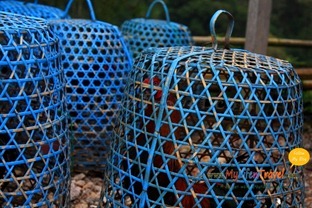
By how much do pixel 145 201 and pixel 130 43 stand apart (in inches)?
73.1

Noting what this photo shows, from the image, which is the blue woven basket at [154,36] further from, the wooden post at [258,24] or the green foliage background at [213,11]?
the green foliage background at [213,11]

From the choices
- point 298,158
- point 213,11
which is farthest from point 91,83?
point 213,11

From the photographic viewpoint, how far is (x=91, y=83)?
2424mm

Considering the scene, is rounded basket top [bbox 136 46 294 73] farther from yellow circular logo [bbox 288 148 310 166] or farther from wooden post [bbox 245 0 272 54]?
wooden post [bbox 245 0 272 54]

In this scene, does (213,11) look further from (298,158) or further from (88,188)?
(298,158)

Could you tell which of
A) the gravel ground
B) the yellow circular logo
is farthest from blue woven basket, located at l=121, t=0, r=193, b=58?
the yellow circular logo

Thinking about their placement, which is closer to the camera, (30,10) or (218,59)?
(218,59)

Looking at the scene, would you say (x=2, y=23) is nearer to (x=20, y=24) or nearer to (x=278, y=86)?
(x=20, y=24)

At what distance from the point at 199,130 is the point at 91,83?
104 cm

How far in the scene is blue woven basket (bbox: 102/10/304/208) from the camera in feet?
4.72

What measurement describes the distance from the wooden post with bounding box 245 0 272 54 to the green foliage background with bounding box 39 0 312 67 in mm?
1774

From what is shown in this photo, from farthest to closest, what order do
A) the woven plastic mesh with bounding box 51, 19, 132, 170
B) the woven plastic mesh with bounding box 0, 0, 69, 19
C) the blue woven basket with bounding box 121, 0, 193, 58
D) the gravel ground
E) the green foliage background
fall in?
the green foliage background, the blue woven basket with bounding box 121, 0, 193, 58, the woven plastic mesh with bounding box 0, 0, 69, 19, the woven plastic mesh with bounding box 51, 19, 132, 170, the gravel ground

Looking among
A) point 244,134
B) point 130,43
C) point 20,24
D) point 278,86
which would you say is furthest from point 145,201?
point 130,43

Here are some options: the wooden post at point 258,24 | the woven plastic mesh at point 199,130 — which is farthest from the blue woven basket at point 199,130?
the wooden post at point 258,24
